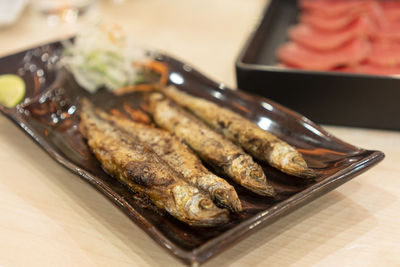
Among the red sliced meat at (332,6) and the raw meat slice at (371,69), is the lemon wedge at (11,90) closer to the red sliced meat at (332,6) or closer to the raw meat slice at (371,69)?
the raw meat slice at (371,69)

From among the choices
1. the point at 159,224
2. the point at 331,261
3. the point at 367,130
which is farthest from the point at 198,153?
the point at 367,130

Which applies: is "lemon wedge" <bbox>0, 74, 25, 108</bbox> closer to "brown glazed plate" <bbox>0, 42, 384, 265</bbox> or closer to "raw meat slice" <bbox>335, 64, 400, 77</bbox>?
"brown glazed plate" <bbox>0, 42, 384, 265</bbox>

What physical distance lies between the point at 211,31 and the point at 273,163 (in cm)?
192

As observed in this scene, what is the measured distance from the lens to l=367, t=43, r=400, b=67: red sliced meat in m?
2.24

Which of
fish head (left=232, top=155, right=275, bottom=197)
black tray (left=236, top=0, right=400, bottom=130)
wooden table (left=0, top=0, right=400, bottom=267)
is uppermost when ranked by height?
black tray (left=236, top=0, right=400, bottom=130)

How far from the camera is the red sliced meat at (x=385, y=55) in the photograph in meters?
2.24

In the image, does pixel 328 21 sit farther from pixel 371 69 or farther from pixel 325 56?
pixel 371 69

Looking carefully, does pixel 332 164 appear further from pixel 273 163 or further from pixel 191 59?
pixel 191 59

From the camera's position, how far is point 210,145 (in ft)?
5.26

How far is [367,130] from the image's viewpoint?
6.61ft

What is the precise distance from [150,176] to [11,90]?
1.19 meters

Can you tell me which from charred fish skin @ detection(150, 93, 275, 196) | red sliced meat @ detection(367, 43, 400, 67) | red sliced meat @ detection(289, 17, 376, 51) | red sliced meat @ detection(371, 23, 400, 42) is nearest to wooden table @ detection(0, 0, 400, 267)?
charred fish skin @ detection(150, 93, 275, 196)

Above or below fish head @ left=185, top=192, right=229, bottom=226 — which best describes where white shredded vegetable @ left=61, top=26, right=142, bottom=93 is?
above

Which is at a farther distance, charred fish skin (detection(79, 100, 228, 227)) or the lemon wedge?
the lemon wedge
